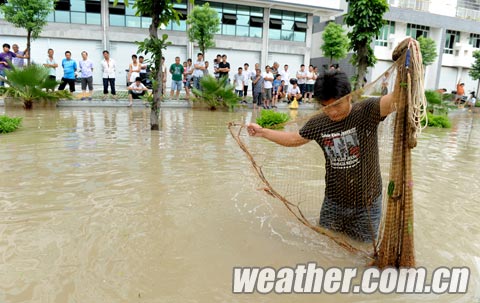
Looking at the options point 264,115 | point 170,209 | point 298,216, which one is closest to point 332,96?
point 298,216

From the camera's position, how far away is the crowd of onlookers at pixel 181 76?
1334 cm

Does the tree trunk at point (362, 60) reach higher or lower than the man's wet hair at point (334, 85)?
higher

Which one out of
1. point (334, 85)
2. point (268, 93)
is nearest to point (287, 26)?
point (268, 93)

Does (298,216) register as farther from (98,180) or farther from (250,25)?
(250,25)

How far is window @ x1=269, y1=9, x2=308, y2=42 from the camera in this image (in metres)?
26.7

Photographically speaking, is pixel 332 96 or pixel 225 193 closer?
pixel 332 96

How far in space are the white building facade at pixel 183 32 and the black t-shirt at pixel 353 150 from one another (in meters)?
18.3

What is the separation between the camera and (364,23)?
9.88 metres

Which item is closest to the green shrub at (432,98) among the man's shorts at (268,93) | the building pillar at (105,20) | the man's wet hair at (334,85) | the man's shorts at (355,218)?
the man's shorts at (268,93)

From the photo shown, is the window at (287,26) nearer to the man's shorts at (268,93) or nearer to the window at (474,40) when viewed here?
the man's shorts at (268,93)

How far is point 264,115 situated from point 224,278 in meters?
7.12

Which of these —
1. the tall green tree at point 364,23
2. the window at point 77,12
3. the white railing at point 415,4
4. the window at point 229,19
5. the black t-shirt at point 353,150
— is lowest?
the black t-shirt at point 353,150

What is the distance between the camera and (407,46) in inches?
101

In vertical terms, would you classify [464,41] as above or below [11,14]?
above
